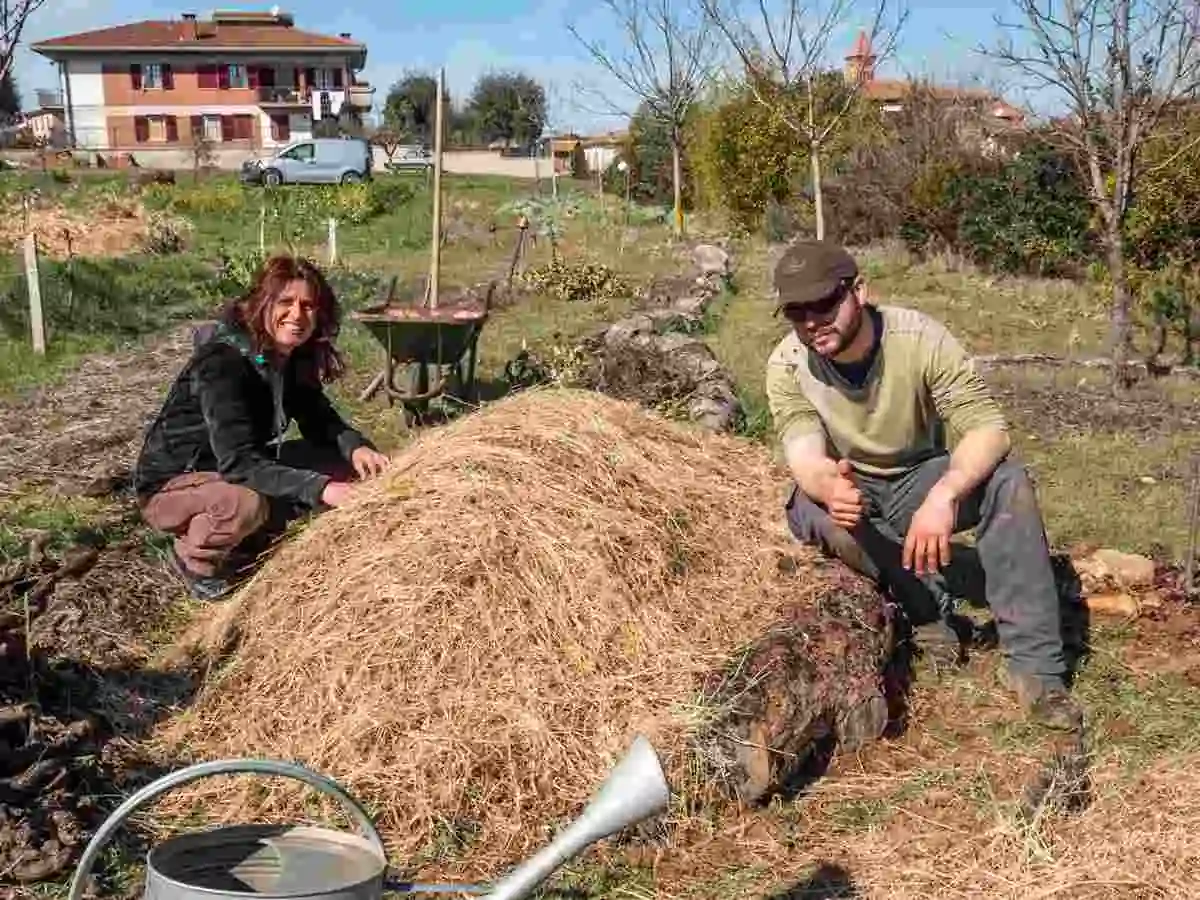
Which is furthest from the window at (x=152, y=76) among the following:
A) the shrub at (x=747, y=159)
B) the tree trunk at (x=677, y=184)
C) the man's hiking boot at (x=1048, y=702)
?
the man's hiking boot at (x=1048, y=702)

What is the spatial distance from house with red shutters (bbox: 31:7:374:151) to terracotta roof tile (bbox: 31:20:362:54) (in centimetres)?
4

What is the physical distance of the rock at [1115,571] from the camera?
423cm

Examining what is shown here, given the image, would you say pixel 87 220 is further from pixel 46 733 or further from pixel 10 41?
pixel 46 733

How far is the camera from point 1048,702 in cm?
338

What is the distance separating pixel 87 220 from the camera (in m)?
19.0

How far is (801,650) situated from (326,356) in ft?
6.02

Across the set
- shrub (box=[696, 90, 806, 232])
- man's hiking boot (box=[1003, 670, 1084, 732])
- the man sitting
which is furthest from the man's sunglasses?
shrub (box=[696, 90, 806, 232])

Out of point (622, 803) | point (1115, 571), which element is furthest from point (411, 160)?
point (622, 803)

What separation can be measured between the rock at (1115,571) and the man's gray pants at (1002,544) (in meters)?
0.83

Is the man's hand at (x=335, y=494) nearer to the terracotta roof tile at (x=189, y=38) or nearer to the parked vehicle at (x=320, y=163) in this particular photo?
the parked vehicle at (x=320, y=163)

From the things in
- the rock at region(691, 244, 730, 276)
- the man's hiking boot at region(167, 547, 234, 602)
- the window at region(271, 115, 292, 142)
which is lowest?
the man's hiking boot at region(167, 547, 234, 602)

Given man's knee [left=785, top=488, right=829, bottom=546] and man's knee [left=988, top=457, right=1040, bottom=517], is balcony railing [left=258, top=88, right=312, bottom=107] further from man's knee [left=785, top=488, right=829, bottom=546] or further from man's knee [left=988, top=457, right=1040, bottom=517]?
man's knee [left=988, top=457, right=1040, bottom=517]

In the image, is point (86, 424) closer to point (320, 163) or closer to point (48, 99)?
point (320, 163)

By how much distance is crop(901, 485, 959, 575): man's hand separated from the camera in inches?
126
